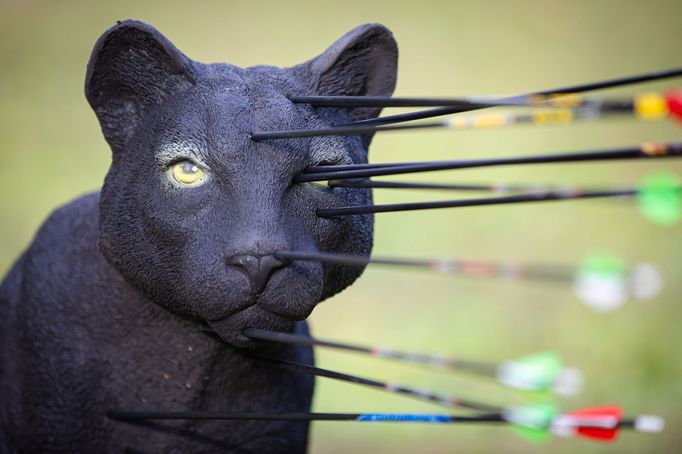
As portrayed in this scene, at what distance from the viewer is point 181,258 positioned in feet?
4.42

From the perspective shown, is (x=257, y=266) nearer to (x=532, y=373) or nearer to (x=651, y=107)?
(x=532, y=373)

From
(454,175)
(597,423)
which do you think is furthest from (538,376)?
(454,175)

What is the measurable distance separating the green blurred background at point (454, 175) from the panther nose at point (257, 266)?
6.81ft

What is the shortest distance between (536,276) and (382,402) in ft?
7.92

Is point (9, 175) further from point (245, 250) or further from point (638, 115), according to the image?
point (638, 115)

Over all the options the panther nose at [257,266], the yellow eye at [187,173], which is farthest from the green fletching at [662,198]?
the yellow eye at [187,173]

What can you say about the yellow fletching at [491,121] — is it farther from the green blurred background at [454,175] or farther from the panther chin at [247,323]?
the green blurred background at [454,175]

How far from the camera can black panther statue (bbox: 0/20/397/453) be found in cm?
132

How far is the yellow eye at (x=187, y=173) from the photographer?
1.34 metres

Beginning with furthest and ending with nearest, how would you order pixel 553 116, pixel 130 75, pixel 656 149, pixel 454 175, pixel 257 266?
pixel 454 175 < pixel 130 75 < pixel 257 266 < pixel 553 116 < pixel 656 149

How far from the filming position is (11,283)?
179 cm

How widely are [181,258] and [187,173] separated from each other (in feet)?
0.36

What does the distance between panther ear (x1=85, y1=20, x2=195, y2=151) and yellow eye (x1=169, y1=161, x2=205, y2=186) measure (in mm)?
128

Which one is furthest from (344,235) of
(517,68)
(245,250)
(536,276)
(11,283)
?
(517,68)
